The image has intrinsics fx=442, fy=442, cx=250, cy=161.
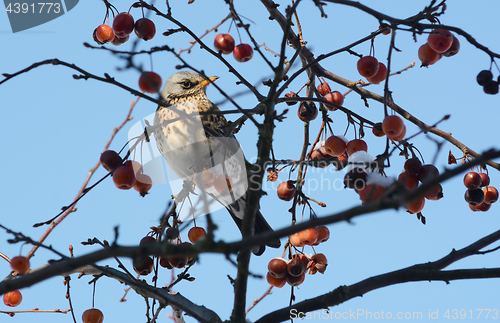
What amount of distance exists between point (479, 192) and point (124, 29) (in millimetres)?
2072

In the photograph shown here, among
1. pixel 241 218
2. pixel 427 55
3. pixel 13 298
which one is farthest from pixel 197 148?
pixel 13 298

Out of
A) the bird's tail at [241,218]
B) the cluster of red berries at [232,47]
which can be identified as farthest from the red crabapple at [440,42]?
the bird's tail at [241,218]

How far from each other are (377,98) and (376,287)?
1012 millimetres

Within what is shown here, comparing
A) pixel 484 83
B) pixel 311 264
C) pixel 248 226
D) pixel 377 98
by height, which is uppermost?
pixel 377 98

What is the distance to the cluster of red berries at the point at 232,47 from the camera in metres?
2.26

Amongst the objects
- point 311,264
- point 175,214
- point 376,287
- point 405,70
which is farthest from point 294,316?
point 405,70

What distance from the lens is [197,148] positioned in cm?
252

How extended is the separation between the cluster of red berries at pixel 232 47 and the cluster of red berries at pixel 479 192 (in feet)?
4.20

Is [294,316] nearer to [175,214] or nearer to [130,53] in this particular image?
[175,214]

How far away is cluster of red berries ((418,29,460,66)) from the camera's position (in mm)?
2021

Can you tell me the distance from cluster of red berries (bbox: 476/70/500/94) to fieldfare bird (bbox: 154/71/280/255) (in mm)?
1246

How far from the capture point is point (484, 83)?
194 cm

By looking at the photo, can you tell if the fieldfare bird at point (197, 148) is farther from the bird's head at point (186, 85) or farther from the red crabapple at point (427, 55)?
the red crabapple at point (427, 55)

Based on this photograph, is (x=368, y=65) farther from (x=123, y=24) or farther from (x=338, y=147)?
(x=123, y=24)
